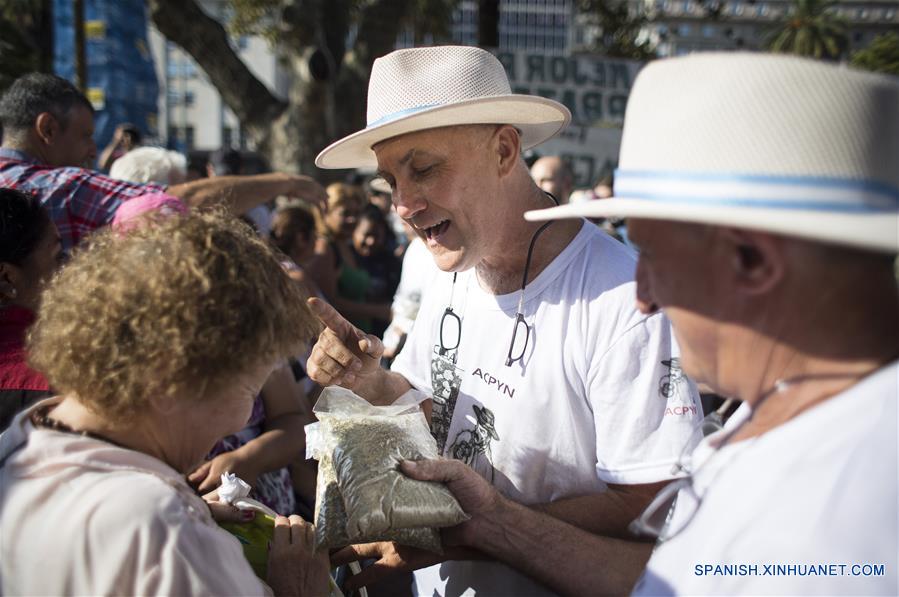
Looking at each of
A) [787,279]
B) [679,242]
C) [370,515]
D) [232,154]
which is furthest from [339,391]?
[232,154]

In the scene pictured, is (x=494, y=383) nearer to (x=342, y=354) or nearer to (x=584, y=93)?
(x=342, y=354)

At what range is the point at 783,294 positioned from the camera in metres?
1.10

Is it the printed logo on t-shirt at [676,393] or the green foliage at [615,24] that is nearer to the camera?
the printed logo on t-shirt at [676,393]

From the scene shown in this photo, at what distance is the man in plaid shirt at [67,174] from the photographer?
3.55 metres

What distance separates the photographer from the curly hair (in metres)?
1.33

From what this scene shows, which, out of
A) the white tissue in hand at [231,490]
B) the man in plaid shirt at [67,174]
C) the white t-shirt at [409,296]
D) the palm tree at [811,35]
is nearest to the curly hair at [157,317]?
the white tissue in hand at [231,490]

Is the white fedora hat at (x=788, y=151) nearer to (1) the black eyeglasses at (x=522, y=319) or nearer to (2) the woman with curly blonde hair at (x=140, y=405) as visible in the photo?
(2) the woman with curly blonde hair at (x=140, y=405)

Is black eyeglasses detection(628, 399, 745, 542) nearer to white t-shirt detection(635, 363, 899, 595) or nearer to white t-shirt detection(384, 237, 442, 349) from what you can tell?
white t-shirt detection(635, 363, 899, 595)

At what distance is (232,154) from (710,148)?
6.52 meters

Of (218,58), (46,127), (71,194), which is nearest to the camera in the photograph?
(71,194)

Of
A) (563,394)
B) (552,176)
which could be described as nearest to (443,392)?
(563,394)

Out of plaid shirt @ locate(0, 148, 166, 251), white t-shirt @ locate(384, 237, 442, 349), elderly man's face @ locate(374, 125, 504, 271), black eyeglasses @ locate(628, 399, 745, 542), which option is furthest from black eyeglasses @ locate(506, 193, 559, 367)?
white t-shirt @ locate(384, 237, 442, 349)

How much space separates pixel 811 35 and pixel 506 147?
75.2 metres

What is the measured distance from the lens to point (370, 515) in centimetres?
169
